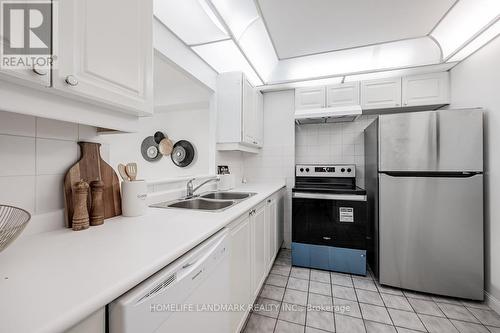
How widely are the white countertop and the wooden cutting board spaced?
124 millimetres

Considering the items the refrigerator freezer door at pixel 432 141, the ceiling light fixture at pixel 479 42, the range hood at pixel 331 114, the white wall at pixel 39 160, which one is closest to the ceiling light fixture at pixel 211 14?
the white wall at pixel 39 160

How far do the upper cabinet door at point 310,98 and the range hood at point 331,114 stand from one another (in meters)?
0.13

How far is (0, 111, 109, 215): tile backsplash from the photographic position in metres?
0.78

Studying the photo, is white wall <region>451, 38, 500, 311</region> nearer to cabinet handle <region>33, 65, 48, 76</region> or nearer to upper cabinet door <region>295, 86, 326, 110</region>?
upper cabinet door <region>295, 86, 326, 110</region>

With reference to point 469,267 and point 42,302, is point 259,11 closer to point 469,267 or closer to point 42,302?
point 42,302

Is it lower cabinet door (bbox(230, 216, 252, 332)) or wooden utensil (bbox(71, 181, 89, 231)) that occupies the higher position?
wooden utensil (bbox(71, 181, 89, 231))

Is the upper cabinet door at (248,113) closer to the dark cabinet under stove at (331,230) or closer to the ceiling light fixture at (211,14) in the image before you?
the ceiling light fixture at (211,14)

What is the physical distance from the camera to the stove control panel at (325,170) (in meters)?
2.70

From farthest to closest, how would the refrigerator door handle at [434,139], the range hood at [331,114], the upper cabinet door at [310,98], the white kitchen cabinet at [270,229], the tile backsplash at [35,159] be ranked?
1. the upper cabinet door at [310,98]
2. the range hood at [331,114]
3. the white kitchen cabinet at [270,229]
4. the refrigerator door handle at [434,139]
5. the tile backsplash at [35,159]

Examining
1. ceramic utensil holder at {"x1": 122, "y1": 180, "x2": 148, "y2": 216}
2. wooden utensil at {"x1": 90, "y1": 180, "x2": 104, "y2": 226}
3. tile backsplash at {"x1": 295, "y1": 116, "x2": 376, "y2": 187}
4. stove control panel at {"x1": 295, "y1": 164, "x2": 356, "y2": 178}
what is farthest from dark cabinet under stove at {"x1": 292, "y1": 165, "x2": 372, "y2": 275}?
wooden utensil at {"x1": 90, "y1": 180, "x2": 104, "y2": 226}

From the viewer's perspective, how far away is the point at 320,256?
92.2 inches

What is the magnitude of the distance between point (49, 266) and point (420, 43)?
3.17 m

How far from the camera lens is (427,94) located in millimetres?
2404

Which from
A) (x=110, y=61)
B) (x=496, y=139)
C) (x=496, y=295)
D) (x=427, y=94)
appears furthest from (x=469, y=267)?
(x=110, y=61)
